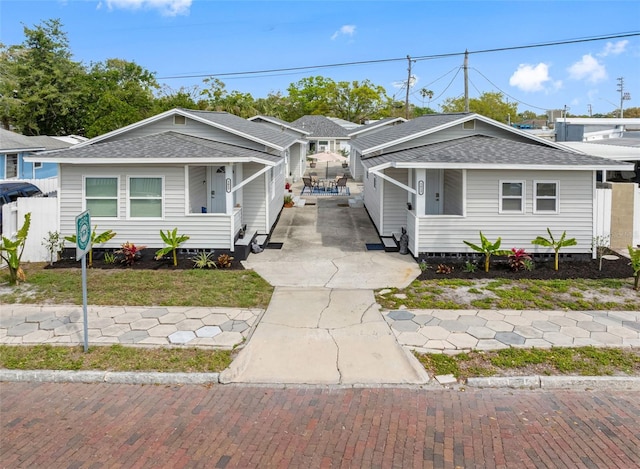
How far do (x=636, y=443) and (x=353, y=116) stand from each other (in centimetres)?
8288

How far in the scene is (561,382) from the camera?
694 centimetres

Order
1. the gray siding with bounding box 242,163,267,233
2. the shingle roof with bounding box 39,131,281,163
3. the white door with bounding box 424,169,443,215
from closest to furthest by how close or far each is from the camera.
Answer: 1. the shingle roof with bounding box 39,131,281,163
2. the white door with bounding box 424,169,443,215
3. the gray siding with bounding box 242,163,267,233

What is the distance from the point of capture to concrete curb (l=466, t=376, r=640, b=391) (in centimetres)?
692

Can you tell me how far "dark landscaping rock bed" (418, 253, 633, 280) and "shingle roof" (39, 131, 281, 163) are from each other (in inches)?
233

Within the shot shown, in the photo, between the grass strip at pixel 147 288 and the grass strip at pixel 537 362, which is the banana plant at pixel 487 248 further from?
the grass strip at pixel 147 288

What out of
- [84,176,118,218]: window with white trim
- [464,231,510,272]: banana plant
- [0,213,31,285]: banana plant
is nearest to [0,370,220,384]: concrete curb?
[0,213,31,285]: banana plant

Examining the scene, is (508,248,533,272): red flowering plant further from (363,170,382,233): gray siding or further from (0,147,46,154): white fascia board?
(0,147,46,154): white fascia board

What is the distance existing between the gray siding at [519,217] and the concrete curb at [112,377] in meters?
8.06

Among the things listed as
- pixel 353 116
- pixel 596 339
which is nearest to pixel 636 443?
pixel 596 339

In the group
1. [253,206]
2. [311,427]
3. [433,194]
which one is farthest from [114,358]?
[433,194]

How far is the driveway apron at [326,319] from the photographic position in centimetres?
732

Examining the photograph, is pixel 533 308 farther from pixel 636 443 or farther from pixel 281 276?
pixel 281 276

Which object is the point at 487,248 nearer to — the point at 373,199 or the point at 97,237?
the point at 373,199

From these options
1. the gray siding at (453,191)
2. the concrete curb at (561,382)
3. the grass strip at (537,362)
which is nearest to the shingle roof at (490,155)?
the gray siding at (453,191)
